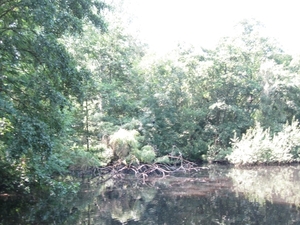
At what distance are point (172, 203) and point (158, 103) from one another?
10.4 m

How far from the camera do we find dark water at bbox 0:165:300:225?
7.49 meters

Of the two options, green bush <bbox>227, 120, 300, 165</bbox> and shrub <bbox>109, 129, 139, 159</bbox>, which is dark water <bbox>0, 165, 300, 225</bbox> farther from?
green bush <bbox>227, 120, 300, 165</bbox>

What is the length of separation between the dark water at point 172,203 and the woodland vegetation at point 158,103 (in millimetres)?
853

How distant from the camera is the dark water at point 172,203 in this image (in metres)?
7.49

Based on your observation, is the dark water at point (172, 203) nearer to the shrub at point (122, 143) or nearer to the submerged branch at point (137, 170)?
the submerged branch at point (137, 170)

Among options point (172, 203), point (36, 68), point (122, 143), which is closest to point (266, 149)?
point (122, 143)

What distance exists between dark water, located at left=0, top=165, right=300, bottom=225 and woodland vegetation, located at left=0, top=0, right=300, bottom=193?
2.80 feet

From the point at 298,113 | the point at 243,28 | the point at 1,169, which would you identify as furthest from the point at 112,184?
the point at 243,28

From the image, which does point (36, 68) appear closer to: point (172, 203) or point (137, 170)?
point (172, 203)

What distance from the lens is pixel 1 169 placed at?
324 inches

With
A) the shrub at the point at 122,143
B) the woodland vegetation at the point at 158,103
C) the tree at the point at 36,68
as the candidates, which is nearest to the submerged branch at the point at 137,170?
the woodland vegetation at the point at 158,103

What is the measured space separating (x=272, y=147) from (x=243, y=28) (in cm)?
1092

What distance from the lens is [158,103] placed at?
19.2 m

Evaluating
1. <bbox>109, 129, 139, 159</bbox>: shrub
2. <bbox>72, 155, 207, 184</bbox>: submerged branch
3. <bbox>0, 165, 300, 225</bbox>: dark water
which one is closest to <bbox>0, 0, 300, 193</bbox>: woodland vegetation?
<bbox>109, 129, 139, 159</bbox>: shrub
